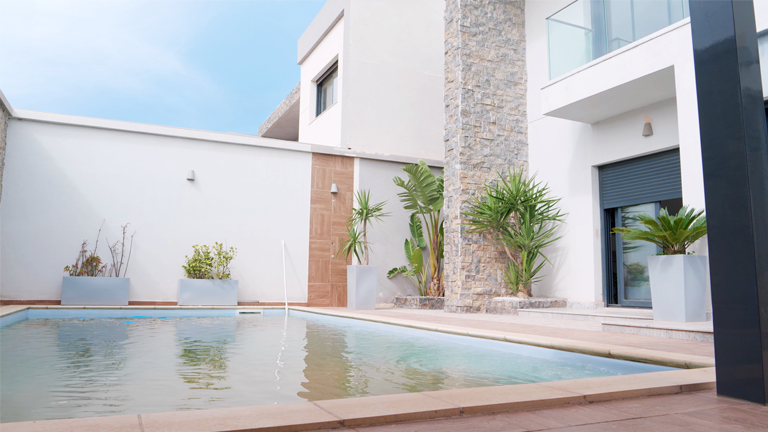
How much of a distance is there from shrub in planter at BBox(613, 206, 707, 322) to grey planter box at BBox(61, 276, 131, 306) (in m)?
7.80

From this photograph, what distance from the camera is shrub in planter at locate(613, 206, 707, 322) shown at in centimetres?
556

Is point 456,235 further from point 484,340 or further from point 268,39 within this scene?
point 268,39

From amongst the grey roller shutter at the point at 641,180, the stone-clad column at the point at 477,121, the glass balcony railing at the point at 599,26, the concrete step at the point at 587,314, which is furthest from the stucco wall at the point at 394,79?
the concrete step at the point at 587,314

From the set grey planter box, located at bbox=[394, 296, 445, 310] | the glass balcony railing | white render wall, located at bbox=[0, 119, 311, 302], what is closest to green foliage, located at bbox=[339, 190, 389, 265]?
white render wall, located at bbox=[0, 119, 311, 302]

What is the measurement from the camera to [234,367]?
3611mm

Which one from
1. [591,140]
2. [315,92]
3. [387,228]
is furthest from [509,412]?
[315,92]

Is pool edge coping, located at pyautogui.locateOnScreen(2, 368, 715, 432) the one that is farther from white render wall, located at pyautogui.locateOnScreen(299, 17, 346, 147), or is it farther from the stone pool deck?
white render wall, located at pyautogui.locateOnScreen(299, 17, 346, 147)

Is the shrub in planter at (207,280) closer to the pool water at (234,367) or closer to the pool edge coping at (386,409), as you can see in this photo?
the pool water at (234,367)

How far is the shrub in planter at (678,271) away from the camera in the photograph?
5.56 m

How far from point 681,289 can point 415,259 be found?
20.2 ft

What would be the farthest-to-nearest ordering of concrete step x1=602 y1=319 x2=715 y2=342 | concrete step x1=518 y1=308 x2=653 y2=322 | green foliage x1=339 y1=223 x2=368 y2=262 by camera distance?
1. green foliage x1=339 y1=223 x2=368 y2=262
2. concrete step x1=518 y1=308 x2=653 y2=322
3. concrete step x1=602 y1=319 x2=715 y2=342

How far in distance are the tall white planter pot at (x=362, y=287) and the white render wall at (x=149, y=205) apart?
1334 mm

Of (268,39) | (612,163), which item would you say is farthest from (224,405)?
(268,39)

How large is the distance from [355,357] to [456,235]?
5316 mm
